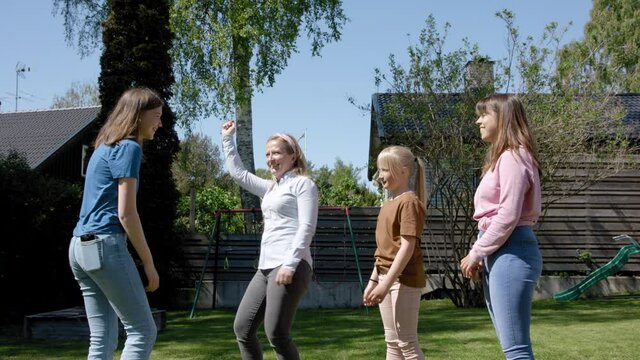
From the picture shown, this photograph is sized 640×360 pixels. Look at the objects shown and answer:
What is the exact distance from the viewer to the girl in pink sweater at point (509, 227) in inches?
146

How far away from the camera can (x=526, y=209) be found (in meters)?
3.85

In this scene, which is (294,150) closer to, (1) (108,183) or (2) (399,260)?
(2) (399,260)

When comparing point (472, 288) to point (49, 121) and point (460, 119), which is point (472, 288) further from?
point (49, 121)

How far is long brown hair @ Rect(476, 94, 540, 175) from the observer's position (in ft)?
12.8

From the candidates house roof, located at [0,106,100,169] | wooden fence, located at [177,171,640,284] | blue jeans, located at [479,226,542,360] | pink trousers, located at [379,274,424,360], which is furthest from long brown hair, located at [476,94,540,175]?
house roof, located at [0,106,100,169]

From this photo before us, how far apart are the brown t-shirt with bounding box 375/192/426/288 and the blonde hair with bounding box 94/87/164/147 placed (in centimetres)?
150

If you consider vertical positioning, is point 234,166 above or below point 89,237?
above

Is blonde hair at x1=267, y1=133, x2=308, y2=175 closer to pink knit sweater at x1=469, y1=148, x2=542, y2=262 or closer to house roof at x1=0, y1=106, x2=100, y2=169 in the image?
pink knit sweater at x1=469, y1=148, x2=542, y2=262

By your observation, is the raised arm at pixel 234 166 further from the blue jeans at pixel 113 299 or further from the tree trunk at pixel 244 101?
the tree trunk at pixel 244 101

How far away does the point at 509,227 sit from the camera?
3727mm

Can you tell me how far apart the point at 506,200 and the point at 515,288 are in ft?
1.35

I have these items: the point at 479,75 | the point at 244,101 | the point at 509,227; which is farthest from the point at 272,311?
the point at 244,101

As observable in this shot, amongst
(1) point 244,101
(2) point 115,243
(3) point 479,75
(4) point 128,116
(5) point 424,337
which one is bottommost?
(5) point 424,337

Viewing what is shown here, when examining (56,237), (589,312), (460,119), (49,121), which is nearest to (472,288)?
(589,312)
